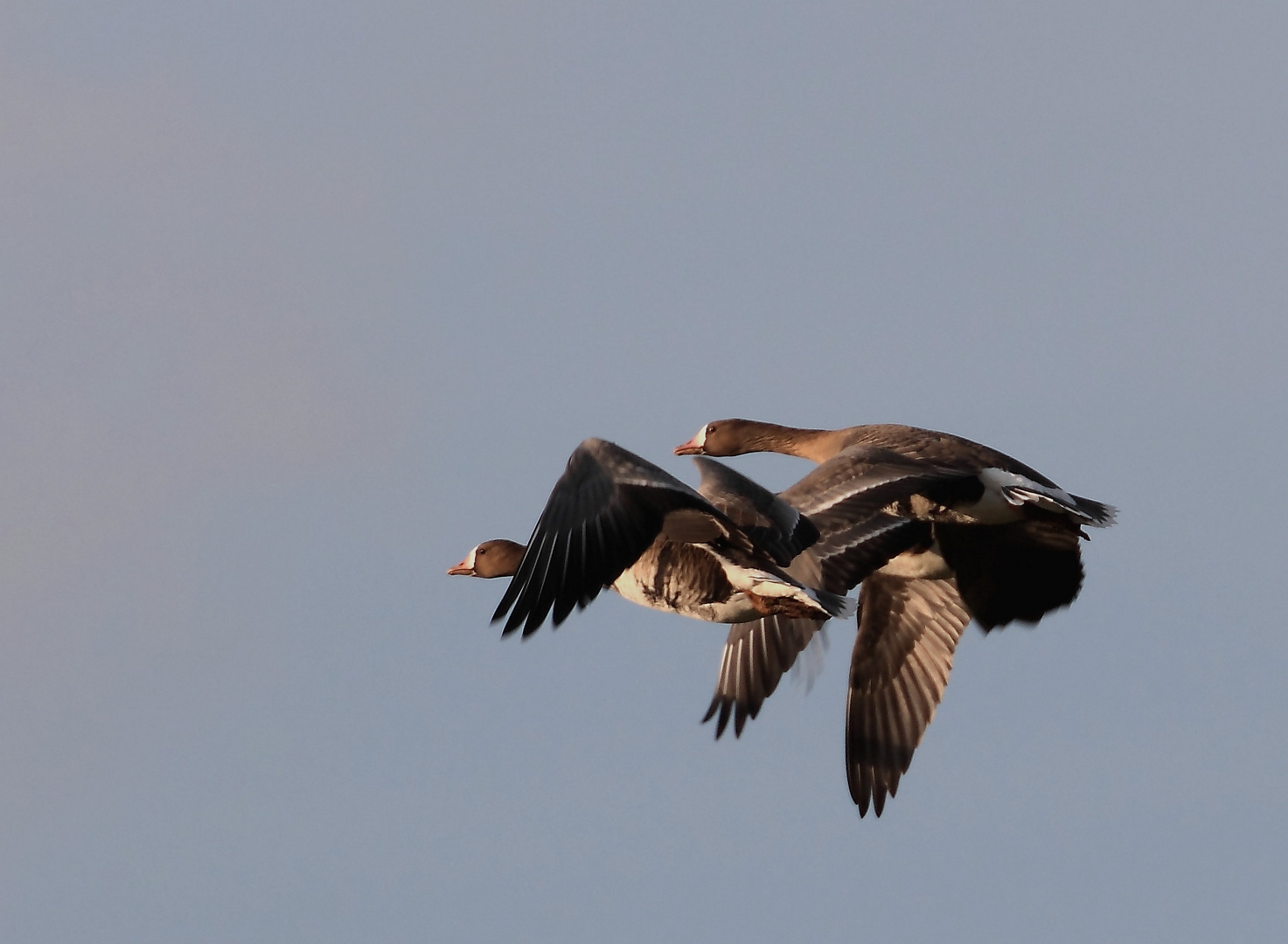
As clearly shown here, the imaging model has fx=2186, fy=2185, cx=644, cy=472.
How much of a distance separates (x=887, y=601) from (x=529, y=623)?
627 centimetres

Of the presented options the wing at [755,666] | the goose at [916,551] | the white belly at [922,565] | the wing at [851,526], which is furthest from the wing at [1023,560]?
the wing at [755,666]

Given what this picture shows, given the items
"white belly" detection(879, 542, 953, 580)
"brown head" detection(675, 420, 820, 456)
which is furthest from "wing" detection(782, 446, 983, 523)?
"brown head" detection(675, 420, 820, 456)

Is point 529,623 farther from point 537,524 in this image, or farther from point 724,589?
point 724,589

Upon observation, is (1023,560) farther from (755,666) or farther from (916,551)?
(755,666)

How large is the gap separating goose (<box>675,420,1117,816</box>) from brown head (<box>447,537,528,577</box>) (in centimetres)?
210

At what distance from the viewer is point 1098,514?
16.0m

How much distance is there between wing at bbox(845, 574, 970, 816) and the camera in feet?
57.9

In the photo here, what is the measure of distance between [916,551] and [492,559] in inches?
141

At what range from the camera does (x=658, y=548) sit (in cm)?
1526

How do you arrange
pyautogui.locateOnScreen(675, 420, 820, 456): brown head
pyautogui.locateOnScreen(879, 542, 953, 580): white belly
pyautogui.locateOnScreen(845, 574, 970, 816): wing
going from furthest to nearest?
pyautogui.locateOnScreen(675, 420, 820, 456): brown head → pyautogui.locateOnScreen(845, 574, 970, 816): wing → pyautogui.locateOnScreen(879, 542, 953, 580): white belly

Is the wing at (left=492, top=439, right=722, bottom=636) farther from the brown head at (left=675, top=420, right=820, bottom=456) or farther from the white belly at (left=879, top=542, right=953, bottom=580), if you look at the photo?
the brown head at (left=675, top=420, right=820, bottom=456)

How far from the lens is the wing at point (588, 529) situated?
1261 centimetres

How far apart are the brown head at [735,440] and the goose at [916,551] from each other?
1cm

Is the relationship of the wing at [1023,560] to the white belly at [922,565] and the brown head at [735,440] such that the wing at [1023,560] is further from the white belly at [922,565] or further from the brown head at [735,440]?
the brown head at [735,440]
